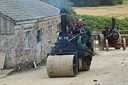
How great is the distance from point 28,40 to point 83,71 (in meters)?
6.45

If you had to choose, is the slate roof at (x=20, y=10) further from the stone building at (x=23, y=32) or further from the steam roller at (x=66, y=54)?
the steam roller at (x=66, y=54)

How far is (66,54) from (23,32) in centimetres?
657

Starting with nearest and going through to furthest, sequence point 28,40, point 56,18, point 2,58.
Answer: point 2,58, point 28,40, point 56,18

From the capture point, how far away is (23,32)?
20047 millimetres

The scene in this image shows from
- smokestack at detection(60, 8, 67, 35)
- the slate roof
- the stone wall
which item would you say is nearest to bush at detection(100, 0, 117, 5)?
the slate roof

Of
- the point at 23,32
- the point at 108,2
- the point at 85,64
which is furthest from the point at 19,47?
the point at 108,2

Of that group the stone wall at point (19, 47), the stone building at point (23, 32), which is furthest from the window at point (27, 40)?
the stone wall at point (19, 47)

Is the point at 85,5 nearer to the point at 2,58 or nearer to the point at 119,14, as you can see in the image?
the point at 119,14

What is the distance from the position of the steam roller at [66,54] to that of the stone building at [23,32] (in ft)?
15.7

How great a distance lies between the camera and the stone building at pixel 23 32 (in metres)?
18.8

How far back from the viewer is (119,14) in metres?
59.6

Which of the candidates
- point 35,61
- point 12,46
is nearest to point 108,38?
point 35,61

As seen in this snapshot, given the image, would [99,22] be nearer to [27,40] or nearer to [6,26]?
[27,40]

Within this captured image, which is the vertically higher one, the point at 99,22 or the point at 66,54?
the point at 66,54
